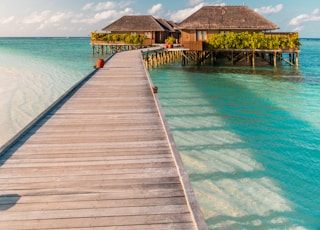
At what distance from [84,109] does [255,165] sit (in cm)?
520

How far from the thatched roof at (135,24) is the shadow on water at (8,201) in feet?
141

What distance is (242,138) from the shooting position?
35.4 feet

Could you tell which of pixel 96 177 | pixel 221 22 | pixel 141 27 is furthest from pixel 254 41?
pixel 96 177

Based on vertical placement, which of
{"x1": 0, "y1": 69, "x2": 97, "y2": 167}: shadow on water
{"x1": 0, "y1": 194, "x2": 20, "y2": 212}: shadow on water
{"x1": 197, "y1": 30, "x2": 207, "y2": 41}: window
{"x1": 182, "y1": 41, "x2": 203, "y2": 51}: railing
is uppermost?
{"x1": 197, "y1": 30, "x2": 207, "y2": 41}: window

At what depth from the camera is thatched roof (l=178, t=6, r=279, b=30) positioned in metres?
33.3

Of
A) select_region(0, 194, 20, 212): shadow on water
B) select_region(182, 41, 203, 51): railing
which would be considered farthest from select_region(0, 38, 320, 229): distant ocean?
select_region(182, 41, 203, 51): railing

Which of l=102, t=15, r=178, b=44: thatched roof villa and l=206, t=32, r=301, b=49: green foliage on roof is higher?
l=102, t=15, r=178, b=44: thatched roof villa

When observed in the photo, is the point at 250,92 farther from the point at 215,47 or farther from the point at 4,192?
the point at 4,192

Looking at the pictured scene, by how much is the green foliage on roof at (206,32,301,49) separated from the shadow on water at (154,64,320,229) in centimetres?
1128

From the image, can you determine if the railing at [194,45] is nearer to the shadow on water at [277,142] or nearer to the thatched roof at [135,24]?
the shadow on water at [277,142]

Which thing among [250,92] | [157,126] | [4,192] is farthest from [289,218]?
[250,92]

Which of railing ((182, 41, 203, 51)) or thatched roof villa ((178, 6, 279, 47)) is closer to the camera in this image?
railing ((182, 41, 203, 51))

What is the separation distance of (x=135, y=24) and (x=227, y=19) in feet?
54.8

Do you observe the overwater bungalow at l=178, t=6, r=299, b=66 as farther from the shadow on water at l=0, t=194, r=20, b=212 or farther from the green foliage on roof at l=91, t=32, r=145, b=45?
the shadow on water at l=0, t=194, r=20, b=212
